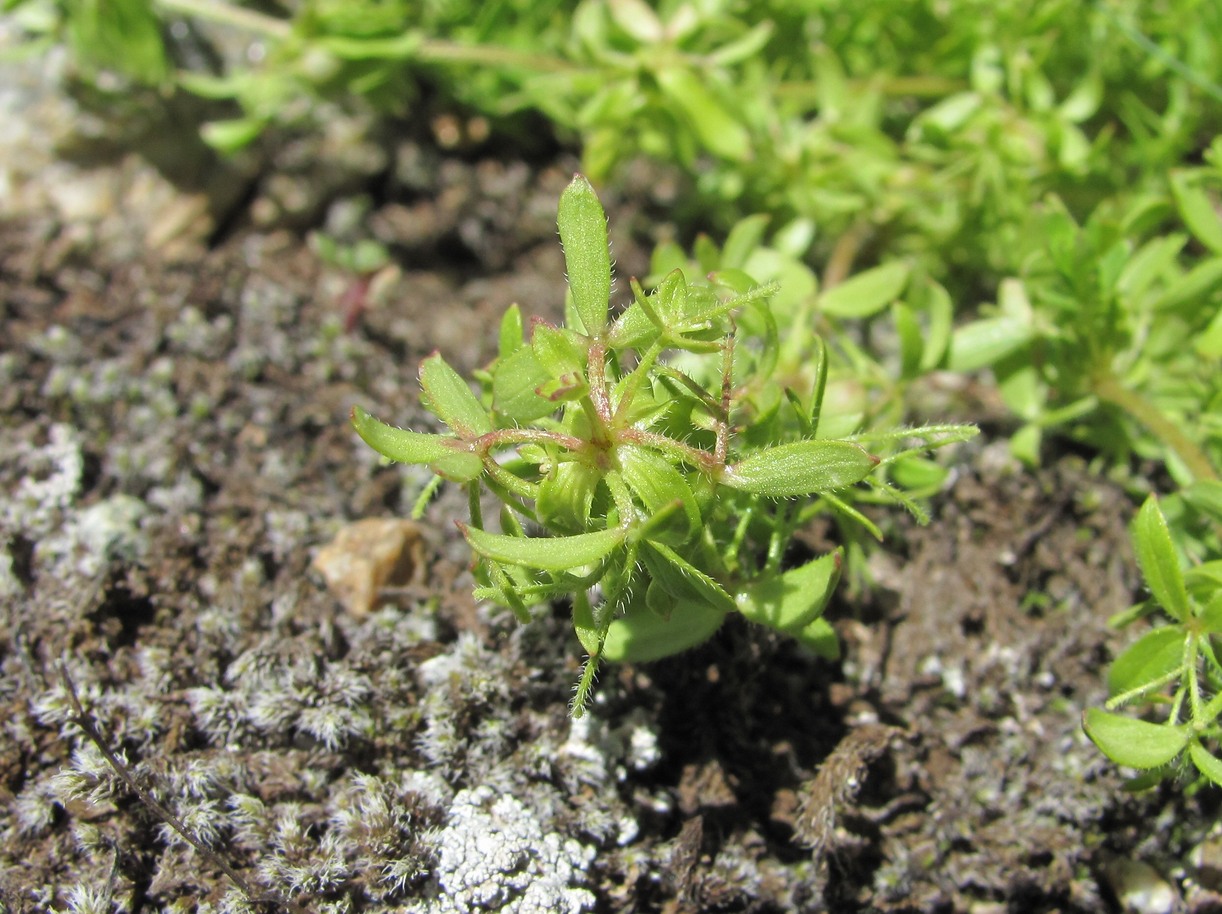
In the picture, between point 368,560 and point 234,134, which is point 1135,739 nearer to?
point 368,560

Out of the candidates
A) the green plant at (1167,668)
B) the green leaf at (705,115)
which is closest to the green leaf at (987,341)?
the green plant at (1167,668)

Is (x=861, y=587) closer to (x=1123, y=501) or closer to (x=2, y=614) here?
(x=1123, y=501)

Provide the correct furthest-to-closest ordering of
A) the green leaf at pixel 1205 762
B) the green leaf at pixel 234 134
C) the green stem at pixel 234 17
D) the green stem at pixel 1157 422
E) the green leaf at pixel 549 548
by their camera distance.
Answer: the green stem at pixel 234 17, the green leaf at pixel 234 134, the green stem at pixel 1157 422, the green leaf at pixel 1205 762, the green leaf at pixel 549 548

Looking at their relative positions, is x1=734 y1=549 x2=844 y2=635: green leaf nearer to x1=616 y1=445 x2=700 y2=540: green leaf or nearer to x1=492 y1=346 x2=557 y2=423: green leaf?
x1=616 y1=445 x2=700 y2=540: green leaf

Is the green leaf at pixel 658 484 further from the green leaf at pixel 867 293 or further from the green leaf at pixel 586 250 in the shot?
the green leaf at pixel 867 293

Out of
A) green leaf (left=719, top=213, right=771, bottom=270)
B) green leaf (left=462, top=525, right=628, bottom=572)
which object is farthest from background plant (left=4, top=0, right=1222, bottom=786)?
Result: green leaf (left=462, top=525, right=628, bottom=572)
